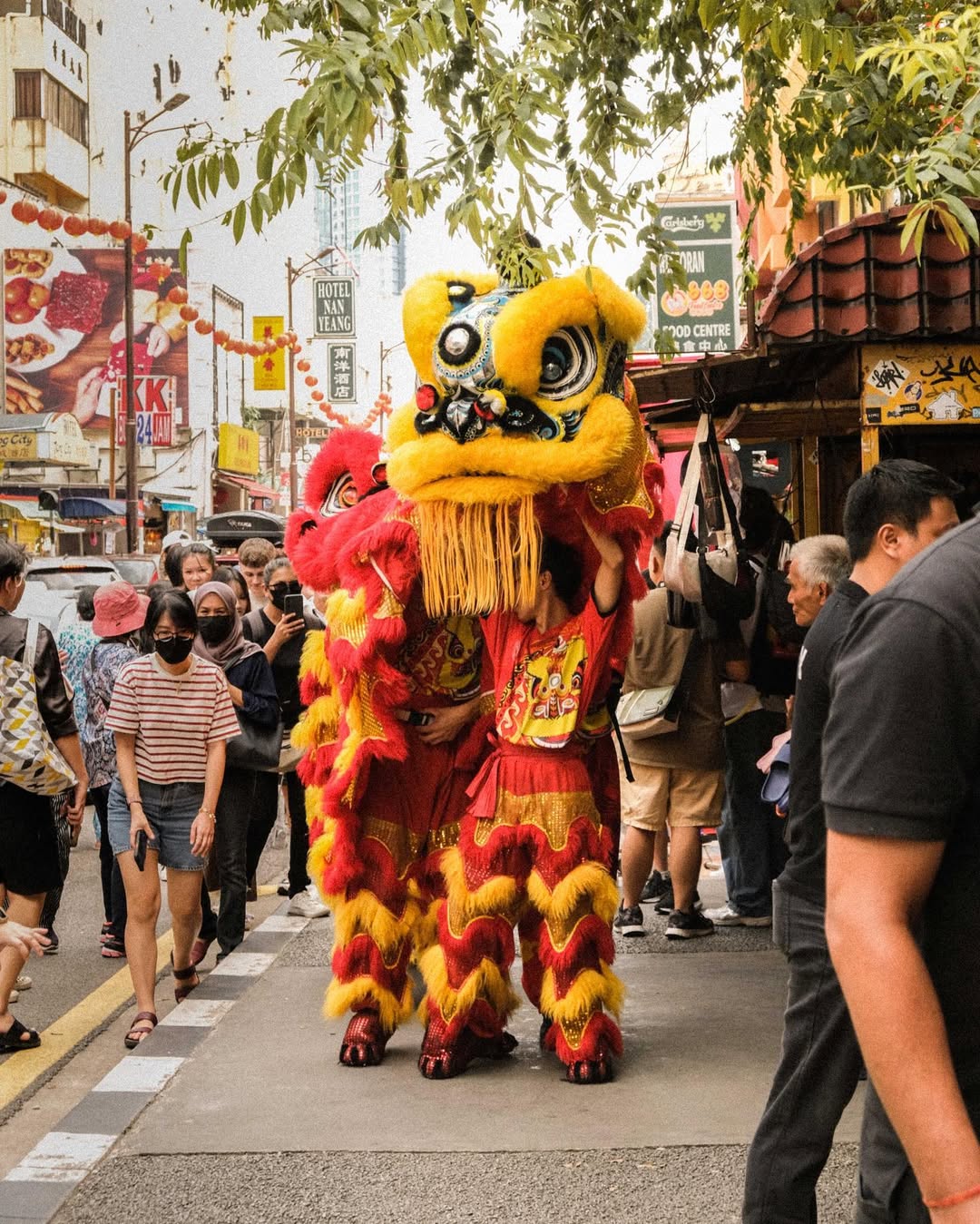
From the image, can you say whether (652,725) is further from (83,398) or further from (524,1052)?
(83,398)

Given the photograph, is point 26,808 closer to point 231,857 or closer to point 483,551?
point 231,857

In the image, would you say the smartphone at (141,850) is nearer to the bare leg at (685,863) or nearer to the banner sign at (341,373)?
the bare leg at (685,863)

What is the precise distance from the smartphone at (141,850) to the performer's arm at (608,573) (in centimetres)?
223

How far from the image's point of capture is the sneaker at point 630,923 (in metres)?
7.96

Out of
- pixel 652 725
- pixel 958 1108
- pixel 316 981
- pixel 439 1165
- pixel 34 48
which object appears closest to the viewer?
pixel 958 1108

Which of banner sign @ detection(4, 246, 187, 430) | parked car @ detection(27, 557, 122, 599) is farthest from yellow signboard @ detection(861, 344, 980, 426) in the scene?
Answer: banner sign @ detection(4, 246, 187, 430)

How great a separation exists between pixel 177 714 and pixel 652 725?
90.0 inches

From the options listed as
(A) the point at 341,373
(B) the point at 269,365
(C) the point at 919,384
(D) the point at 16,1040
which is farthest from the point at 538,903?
(A) the point at 341,373

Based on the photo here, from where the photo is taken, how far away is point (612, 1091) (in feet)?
17.4

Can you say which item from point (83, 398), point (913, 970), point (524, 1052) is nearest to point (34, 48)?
point (83, 398)

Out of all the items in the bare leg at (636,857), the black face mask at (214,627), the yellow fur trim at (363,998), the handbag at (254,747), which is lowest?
the yellow fur trim at (363,998)

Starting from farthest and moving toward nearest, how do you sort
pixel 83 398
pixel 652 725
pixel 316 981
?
1. pixel 83 398
2. pixel 652 725
3. pixel 316 981

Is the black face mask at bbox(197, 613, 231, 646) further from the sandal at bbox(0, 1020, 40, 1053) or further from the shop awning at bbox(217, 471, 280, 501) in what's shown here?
the shop awning at bbox(217, 471, 280, 501)

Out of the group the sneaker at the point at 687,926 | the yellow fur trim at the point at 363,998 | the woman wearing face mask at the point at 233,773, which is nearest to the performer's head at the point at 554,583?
the yellow fur trim at the point at 363,998
